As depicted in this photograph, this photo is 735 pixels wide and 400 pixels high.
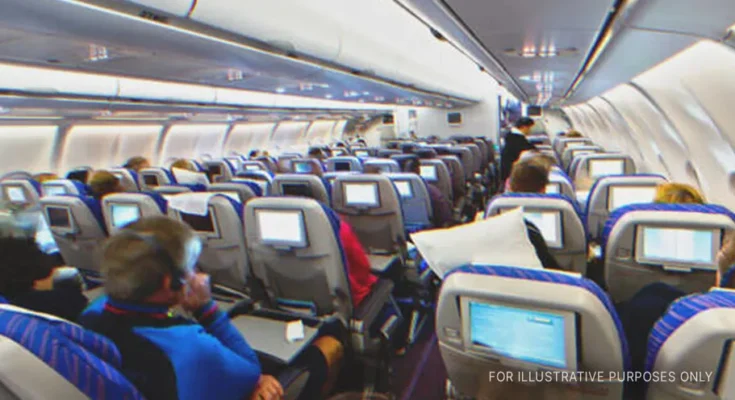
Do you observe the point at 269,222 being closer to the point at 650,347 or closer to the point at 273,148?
the point at 650,347

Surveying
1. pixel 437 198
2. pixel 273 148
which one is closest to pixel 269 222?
pixel 437 198

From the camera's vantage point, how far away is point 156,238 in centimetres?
186

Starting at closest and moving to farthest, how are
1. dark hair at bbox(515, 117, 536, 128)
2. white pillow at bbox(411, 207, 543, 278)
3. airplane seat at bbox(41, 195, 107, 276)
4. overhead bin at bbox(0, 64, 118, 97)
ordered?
white pillow at bbox(411, 207, 543, 278) → airplane seat at bbox(41, 195, 107, 276) → overhead bin at bbox(0, 64, 118, 97) → dark hair at bbox(515, 117, 536, 128)

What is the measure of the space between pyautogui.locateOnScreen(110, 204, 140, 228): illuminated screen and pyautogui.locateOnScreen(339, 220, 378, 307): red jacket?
6.24ft

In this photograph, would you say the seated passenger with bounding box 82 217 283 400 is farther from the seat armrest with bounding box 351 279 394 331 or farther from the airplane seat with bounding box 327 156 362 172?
the airplane seat with bounding box 327 156 362 172

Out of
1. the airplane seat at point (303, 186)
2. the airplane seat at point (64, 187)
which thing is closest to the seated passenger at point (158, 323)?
the airplane seat at point (303, 186)

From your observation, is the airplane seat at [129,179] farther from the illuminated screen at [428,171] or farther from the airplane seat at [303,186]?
the illuminated screen at [428,171]

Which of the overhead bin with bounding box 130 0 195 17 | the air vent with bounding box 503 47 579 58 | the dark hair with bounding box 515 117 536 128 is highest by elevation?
the overhead bin with bounding box 130 0 195 17

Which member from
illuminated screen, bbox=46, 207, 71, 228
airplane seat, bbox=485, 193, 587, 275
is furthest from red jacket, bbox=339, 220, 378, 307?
illuminated screen, bbox=46, 207, 71, 228

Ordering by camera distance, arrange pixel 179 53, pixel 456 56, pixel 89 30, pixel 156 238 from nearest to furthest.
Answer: pixel 156 238, pixel 89 30, pixel 179 53, pixel 456 56

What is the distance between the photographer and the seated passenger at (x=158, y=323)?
1693 mm

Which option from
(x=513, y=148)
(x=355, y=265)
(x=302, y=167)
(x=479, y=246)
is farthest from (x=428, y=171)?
(x=479, y=246)

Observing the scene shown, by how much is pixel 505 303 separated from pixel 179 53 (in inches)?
138

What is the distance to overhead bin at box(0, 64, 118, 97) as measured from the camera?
19.1 ft
